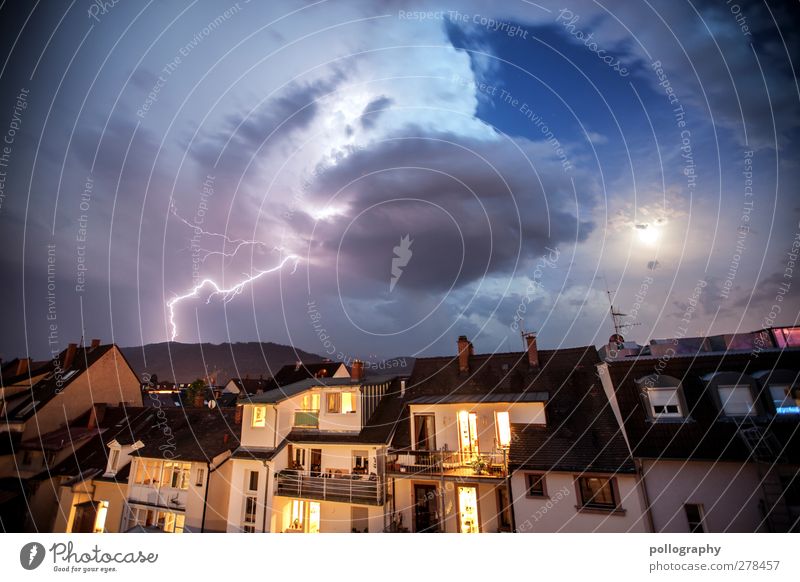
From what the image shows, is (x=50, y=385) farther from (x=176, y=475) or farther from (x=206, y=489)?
(x=206, y=489)

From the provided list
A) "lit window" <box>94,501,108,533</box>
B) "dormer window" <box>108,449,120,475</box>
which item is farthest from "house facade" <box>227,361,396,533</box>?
"lit window" <box>94,501,108,533</box>

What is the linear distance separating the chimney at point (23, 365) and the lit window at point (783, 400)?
34.3 meters

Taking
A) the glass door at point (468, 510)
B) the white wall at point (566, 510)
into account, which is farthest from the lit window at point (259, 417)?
the white wall at point (566, 510)

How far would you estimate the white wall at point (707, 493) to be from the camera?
24.3 ft

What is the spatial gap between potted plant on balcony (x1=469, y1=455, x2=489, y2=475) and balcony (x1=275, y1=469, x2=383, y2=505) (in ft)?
10.7

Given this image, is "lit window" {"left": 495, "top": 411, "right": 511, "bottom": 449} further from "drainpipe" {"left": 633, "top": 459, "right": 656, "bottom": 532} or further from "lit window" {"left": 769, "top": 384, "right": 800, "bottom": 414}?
"lit window" {"left": 769, "top": 384, "right": 800, "bottom": 414}

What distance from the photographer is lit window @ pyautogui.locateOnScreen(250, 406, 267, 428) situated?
1316 cm

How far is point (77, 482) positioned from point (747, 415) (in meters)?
24.4

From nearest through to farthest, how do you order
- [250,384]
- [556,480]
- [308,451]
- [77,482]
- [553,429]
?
[556,480] < [553,429] < [308,451] < [77,482] < [250,384]

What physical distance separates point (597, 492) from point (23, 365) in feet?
105

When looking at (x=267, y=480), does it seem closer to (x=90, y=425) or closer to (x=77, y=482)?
(x=77, y=482)

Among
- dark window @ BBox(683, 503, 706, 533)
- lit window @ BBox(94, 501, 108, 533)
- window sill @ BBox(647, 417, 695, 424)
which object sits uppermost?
window sill @ BBox(647, 417, 695, 424)
